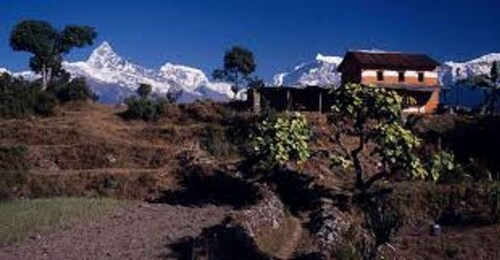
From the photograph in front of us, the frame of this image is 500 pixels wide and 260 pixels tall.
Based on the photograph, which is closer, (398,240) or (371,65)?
(398,240)

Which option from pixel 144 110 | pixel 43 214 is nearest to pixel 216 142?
pixel 144 110

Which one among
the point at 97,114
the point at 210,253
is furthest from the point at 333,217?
the point at 97,114

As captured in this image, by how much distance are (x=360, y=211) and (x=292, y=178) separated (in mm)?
6189

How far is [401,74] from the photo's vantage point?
6781 centimetres

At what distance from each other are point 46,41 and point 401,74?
36238 millimetres

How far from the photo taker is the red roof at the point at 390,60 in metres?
67.2

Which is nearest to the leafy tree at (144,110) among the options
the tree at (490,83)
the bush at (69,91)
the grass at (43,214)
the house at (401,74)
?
the bush at (69,91)

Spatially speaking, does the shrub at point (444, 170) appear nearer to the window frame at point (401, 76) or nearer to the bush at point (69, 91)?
the window frame at point (401, 76)

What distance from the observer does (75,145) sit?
1815 inches

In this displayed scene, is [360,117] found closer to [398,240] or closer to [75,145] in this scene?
[398,240]

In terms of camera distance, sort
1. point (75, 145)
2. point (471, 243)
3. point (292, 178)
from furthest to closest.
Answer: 1. point (75, 145)
2. point (292, 178)
3. point (471, 243)

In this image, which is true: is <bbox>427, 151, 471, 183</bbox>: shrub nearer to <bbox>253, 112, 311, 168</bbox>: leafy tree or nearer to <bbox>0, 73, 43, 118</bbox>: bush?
<bbox>253, 112, 311, 168</bbox>: leafy tree

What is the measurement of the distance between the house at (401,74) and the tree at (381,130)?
3208cm

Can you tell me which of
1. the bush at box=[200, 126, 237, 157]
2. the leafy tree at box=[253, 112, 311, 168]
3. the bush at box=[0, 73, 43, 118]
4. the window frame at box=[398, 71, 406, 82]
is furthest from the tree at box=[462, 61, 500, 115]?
the leafy tree at box=[253, 112, 311, 168]
